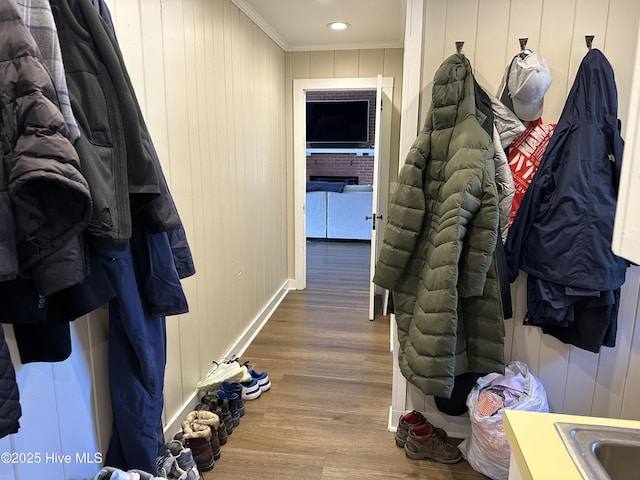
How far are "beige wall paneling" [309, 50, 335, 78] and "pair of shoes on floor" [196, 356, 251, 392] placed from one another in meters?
2.87

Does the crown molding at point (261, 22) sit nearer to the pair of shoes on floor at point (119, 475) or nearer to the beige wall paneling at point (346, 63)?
the beige wall paneling at point (346, 63)

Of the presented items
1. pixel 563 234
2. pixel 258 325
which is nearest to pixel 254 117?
pixel 258 325

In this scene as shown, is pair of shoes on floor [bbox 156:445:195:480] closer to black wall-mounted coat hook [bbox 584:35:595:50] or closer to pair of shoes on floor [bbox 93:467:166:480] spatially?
pair of shoes on floor [bbox 93:467:166:480]

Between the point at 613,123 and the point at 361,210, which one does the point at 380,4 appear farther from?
the point at 361,210

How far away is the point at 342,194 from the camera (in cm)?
720

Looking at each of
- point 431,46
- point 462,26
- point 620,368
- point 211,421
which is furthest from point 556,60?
point 211,421

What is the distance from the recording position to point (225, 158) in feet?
9.21

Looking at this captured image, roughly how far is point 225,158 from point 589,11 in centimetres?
199

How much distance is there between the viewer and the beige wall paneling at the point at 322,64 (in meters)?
4.32

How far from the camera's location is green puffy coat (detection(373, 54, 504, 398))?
5.92 ft

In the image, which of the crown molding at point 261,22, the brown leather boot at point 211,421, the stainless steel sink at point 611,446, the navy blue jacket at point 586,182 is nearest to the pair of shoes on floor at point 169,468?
the brown leather boot at point 211,421

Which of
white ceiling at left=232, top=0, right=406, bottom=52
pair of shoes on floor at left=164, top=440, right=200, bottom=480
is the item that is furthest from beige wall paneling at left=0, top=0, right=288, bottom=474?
pair of shoes on floor at left=164, top=440, right=200, bottom=480

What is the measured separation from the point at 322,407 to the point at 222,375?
597 millimetres

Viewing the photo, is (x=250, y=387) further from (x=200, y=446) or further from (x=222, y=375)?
(x=200, y=446)
